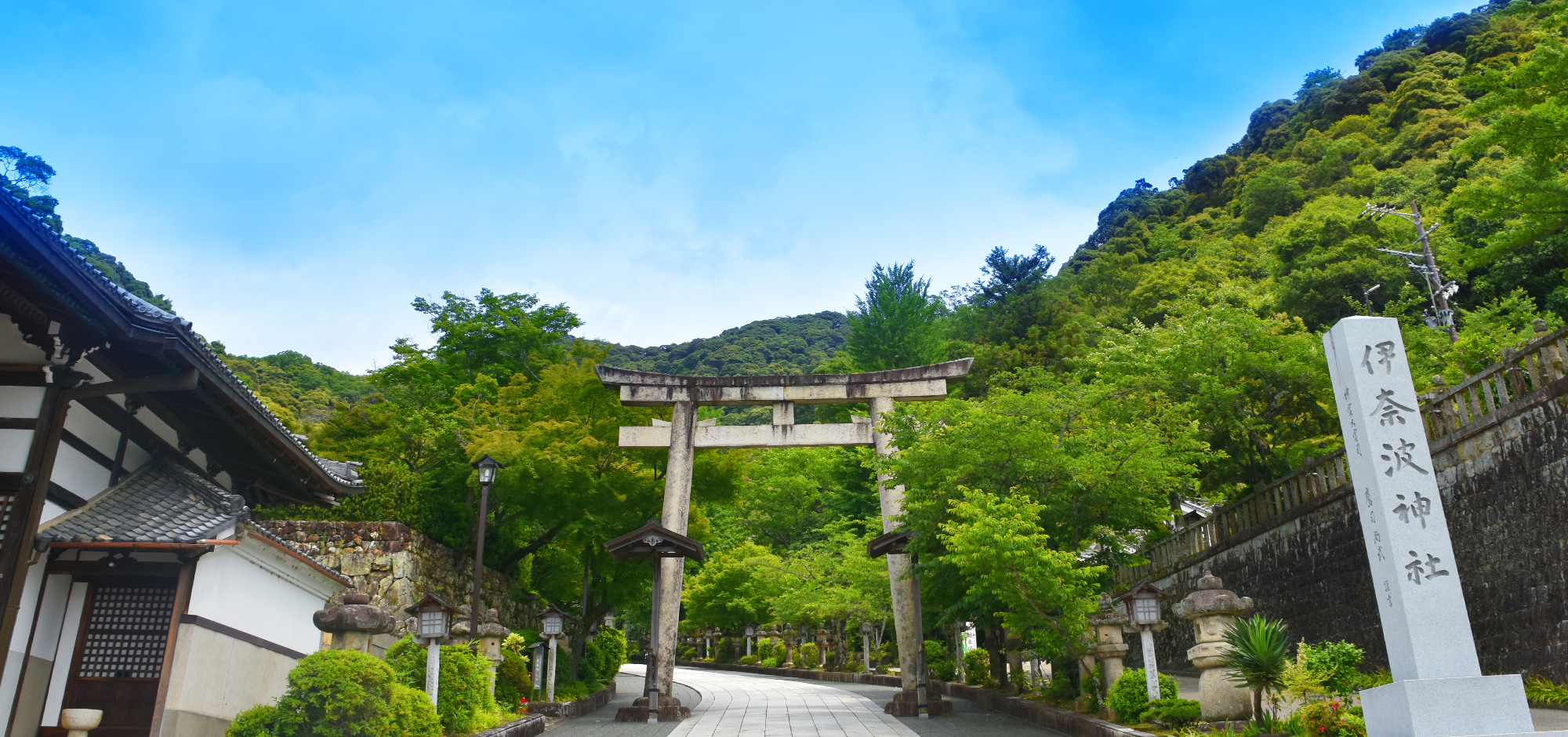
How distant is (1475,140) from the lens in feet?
41.7

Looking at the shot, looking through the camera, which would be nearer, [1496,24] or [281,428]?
[281,428]

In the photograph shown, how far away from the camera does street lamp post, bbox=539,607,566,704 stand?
15148 mm

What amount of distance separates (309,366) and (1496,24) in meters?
70.6

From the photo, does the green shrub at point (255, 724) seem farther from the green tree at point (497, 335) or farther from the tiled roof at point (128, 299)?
the green tree at point (497, 335)

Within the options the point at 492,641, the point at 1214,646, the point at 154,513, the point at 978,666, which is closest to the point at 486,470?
the point at 492,641

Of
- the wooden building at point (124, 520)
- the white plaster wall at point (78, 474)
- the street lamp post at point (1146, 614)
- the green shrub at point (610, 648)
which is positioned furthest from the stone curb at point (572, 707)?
the street lamp post at point (1146, 614)

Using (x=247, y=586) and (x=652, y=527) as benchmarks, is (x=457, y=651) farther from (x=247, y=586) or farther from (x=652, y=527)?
(x=652, y=527)

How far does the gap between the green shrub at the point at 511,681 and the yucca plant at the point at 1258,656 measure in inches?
404

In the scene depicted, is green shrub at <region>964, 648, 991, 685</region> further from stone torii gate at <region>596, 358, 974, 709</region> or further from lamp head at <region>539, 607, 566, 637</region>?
lamp head at <region>539, 607, 566, 637</region>

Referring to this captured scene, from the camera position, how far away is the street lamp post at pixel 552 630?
49.7 feet

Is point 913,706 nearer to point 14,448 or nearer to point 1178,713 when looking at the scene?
point 1178,713

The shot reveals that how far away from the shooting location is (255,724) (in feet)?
25.7

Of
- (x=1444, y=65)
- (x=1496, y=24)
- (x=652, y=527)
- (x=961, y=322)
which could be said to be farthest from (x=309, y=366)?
(x=1496, y=24)

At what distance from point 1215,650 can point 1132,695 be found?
1599mm
